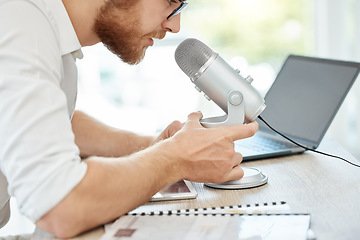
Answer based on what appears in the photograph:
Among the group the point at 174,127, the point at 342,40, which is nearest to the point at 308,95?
the point at 174,127

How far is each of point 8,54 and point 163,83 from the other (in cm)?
373

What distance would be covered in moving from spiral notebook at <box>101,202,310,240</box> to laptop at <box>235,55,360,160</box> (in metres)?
0.42

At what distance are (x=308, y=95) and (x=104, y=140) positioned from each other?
0.60 m

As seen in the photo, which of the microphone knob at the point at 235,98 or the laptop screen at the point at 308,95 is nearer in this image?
the microphone knob at the point at 235,98

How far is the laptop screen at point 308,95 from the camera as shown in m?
1.41

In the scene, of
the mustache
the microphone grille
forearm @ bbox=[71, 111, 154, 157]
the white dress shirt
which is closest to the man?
the white dress shirt

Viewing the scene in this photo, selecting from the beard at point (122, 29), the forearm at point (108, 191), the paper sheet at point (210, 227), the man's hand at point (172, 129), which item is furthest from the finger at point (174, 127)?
the paper sheet at point (210, 227)

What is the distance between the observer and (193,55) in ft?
3.87

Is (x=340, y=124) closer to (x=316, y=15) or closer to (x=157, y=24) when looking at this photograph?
(x=316, y=15)

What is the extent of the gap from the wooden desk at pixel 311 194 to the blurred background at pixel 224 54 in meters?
1.39

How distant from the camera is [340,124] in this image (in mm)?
3344

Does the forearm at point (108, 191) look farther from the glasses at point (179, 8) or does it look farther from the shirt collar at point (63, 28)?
the glasses at point (179, 8)

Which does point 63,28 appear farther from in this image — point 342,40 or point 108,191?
point 342,40

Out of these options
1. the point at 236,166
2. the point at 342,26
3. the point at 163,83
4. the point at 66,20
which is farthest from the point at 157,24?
the point at 163,83
